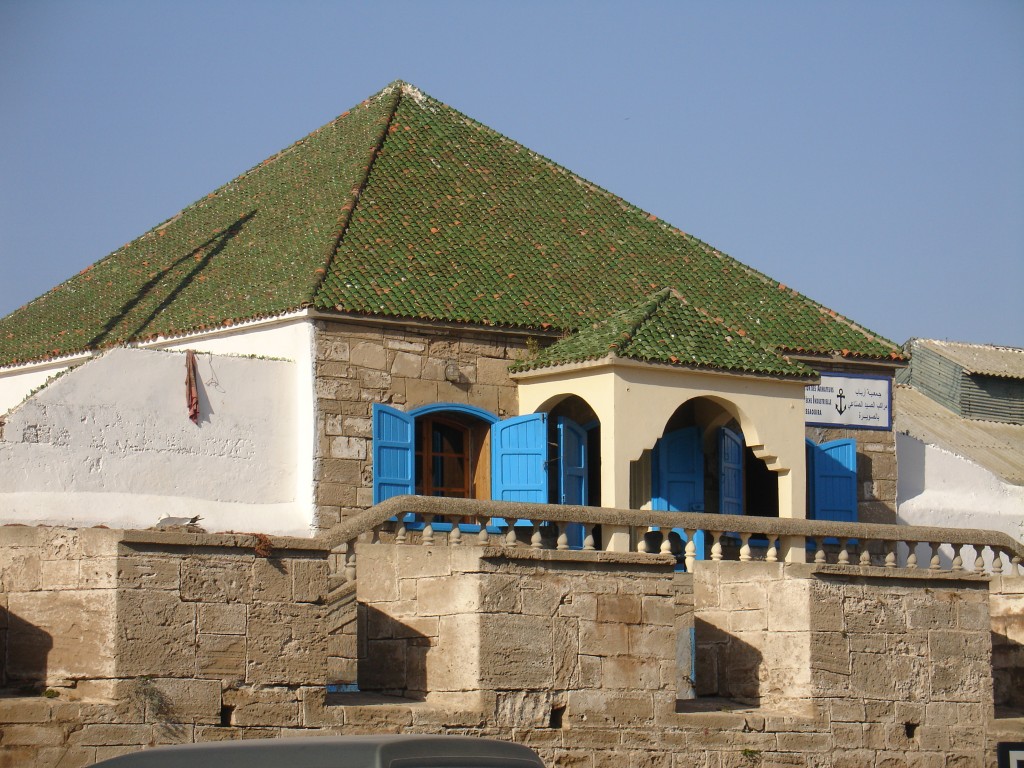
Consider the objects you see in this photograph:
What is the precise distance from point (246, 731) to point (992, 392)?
26.9 m

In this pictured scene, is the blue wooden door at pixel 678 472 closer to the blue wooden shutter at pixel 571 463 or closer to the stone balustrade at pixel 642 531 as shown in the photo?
the stone balustrade at pixel 642 531

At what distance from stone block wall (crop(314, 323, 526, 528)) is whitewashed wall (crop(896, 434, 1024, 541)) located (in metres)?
6.17

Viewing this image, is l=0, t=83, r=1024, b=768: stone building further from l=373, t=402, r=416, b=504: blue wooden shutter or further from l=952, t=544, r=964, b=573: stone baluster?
l=952, t=544, r=964, b=573: stone baluster

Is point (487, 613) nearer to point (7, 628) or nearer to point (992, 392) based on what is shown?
point (7, 628)

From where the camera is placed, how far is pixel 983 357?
35.9 m

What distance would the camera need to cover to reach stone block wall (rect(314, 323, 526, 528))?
17922 mm

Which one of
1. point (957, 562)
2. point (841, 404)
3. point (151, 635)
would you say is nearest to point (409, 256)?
point (841, 404)

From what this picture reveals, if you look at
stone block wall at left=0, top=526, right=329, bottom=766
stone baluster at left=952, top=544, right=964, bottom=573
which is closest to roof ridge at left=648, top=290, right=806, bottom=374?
stone baluster at left=952, top=544, right=964, bottom=573

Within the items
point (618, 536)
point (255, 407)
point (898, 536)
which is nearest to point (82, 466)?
point (255, 407)

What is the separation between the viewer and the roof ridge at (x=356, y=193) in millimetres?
18438

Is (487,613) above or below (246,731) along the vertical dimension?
above

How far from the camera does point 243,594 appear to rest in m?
11.7

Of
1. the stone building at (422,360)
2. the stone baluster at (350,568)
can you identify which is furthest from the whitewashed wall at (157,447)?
the stone baluster at (350,568)

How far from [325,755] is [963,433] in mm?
27544
